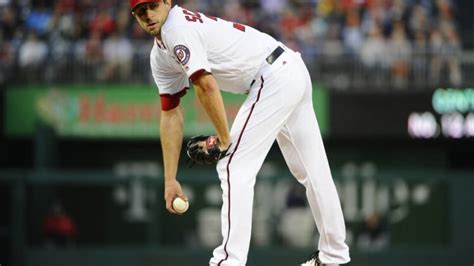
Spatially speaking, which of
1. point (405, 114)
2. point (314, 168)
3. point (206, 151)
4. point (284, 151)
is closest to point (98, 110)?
point (405, 114)

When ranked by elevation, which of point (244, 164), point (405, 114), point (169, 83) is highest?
point (169, 83)

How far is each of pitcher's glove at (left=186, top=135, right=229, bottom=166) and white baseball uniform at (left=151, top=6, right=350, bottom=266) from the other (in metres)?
0.07

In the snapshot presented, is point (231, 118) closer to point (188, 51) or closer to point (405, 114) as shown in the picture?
point (405, 114)

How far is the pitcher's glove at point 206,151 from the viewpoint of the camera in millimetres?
6000

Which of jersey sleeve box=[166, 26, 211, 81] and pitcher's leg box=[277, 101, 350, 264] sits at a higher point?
jersey sleeve box=[166, 26, 211, 81]

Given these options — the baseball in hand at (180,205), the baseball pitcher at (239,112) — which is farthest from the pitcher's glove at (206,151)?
the baseball in hand at (180,205)

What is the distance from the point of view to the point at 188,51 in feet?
19.0

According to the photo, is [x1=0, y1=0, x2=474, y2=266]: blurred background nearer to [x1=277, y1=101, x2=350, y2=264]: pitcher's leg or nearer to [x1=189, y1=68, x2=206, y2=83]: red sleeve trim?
[x1=277, y1=101, x2=350, y2=264]: pitcher's leg

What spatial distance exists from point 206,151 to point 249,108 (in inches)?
14.8

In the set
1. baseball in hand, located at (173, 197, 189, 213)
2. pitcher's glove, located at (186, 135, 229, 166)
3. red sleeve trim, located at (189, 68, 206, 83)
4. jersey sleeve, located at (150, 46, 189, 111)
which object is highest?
red sleeve trim, located at (189, 68, 206, 83)

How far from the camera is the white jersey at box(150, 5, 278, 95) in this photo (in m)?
5.82

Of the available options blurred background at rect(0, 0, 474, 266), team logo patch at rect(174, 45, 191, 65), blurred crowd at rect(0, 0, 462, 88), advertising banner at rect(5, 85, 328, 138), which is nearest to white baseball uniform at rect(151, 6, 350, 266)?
team logo patch at rect(174, 45, 191, 65)

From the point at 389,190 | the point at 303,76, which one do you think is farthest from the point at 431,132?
the point at 303,76

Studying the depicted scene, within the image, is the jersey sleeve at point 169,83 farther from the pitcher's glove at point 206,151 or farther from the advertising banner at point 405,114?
the advertising banner at point 405,114
